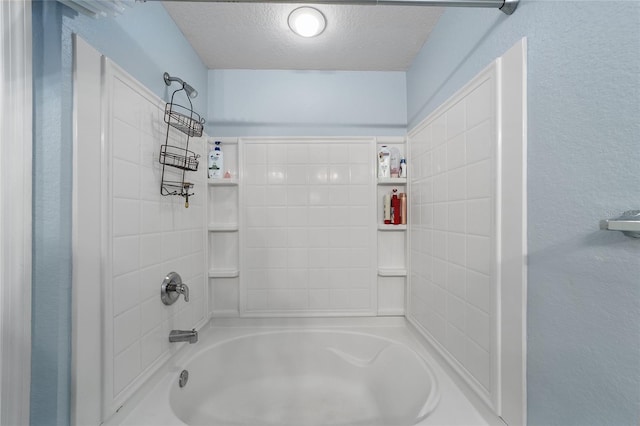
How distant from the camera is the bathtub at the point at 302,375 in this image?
1211mm

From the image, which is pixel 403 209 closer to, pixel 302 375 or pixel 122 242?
pixel 302 375

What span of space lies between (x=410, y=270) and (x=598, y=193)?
1.12 metres

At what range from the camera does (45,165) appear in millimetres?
661

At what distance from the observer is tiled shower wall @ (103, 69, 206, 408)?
846mm

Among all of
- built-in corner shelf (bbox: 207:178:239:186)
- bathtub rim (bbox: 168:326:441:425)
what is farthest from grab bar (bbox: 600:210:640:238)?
built-in corner shelf (bbox: 207:178:239:186)

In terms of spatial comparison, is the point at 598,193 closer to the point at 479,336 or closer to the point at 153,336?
the point at 479,336

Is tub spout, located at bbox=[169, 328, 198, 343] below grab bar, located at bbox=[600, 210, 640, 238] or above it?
below

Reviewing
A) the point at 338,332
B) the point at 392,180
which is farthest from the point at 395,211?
the point at 338,332

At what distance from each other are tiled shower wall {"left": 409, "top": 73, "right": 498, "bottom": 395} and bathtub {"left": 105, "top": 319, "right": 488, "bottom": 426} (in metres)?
0.24

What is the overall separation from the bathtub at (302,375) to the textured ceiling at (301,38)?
1678 mm

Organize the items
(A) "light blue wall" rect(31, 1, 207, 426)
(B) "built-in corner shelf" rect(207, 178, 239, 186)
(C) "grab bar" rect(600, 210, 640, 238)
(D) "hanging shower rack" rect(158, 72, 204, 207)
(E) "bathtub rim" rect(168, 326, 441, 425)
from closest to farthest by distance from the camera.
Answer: (C) "grab bar" rect(600, 210, 640, 238)
(A) "light blue wall" rect(31, 1, 207, 426)
(E) "bathtub rim" rect(168, 326, 441, 425)
(D) "hanging shower rack" rect(158, 72, 204, 207)
(B) "built-in corner shelf" rect(207, 178, 239, 186)

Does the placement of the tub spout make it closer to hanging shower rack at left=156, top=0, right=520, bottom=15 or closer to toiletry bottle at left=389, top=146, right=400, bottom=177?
hanging shower rack at left=156, top=0, right=520, bottom=15

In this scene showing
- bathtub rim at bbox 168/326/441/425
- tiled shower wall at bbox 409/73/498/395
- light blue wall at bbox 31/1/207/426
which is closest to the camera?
light blue wall at bbox 31/1/207/426

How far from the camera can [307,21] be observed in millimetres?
1204
